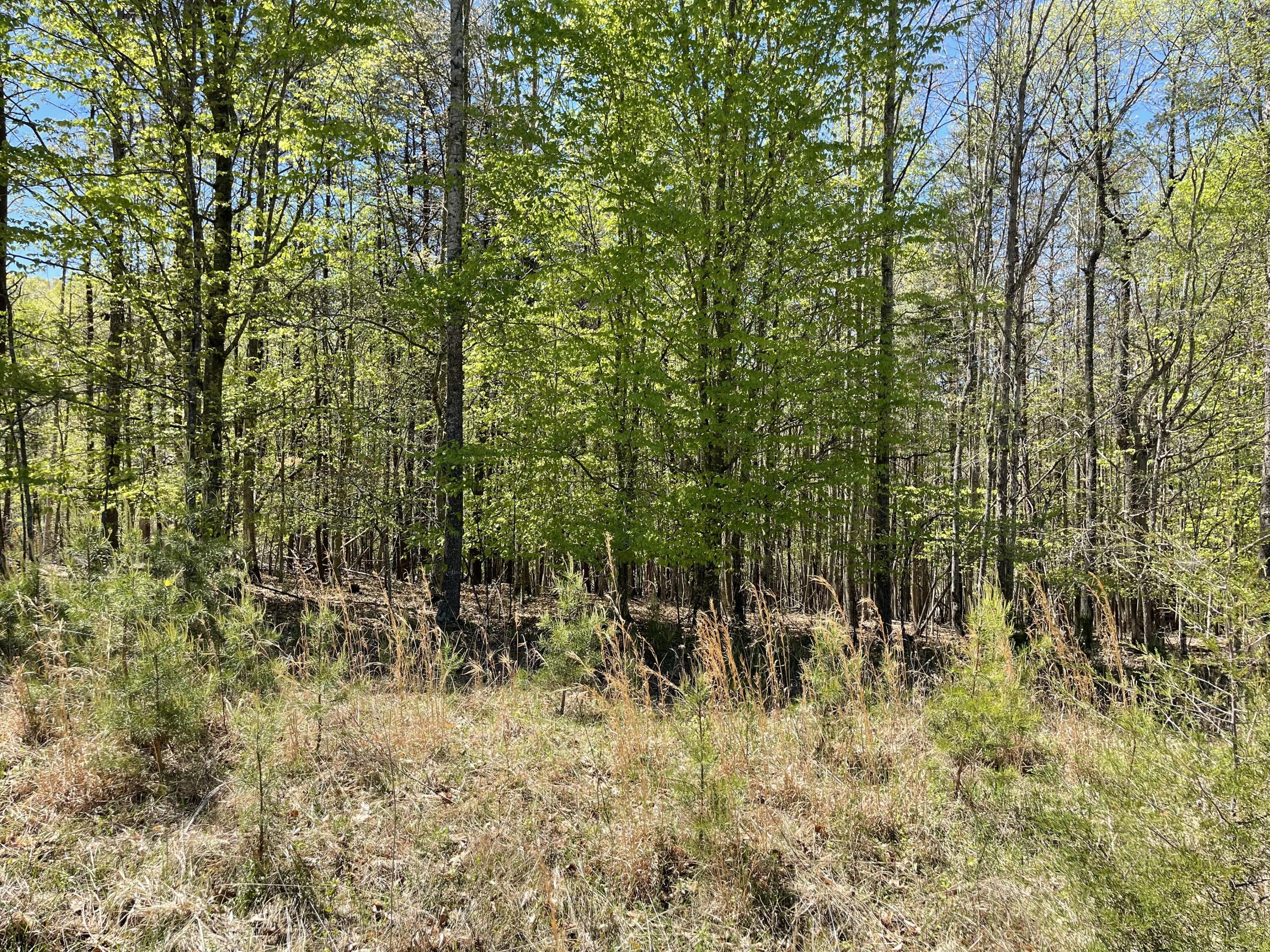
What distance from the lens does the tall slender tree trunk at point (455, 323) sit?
7.76 meters

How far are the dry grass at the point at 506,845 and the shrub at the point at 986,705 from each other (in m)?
0.23

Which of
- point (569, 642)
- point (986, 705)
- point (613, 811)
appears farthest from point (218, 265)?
point (986, 705)

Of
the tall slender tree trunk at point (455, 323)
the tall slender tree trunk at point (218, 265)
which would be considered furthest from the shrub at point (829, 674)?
the tall slender tree trunk at point (218, 265)

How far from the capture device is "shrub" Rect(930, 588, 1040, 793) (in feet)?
10.9

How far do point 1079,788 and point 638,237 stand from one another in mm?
7208

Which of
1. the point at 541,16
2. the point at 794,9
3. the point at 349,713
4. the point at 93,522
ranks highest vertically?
the point at 794,9

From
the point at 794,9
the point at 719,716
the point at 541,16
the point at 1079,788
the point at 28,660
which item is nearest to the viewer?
the point at 1079,788

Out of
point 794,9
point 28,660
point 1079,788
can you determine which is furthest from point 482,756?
point 794,9

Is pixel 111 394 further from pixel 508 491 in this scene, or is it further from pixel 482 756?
pixel 482 756

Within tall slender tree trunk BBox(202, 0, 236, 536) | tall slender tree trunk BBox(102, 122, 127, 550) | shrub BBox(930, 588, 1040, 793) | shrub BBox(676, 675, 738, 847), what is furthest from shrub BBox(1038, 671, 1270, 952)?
tall slender tree trunk BBox(102, 122, 127, 550)

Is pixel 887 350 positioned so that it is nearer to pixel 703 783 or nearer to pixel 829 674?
pixel 829 674

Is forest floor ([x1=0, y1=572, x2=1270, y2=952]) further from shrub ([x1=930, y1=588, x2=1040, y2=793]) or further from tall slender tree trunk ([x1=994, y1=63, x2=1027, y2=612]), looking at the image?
tall slender tree trunk ([x1=994, y1=63, x2=1027, y2=612])

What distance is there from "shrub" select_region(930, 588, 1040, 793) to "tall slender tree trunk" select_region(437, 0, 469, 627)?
5974 mm

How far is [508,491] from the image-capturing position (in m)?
8.81
